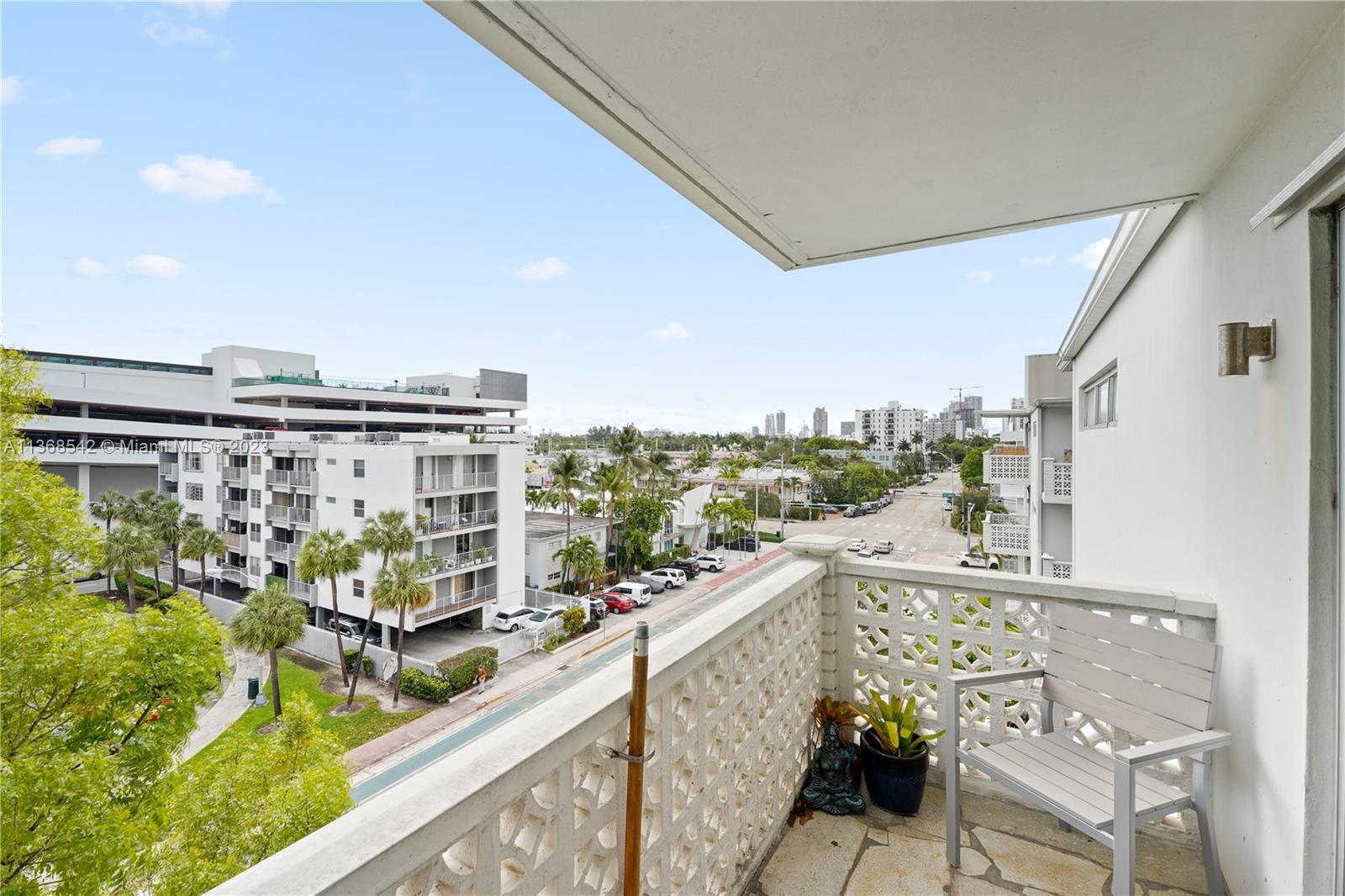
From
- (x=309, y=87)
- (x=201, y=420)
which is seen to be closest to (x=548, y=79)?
(x=309, y=87)

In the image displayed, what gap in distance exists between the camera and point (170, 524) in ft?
63.3

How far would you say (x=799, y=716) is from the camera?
2.27 m

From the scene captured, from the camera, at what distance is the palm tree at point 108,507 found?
60.3 feet

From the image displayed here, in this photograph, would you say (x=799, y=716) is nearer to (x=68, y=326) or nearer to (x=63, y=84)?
(x=63, y=84)

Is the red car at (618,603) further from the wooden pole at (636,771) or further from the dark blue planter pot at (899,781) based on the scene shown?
the wooden pole at (636,771)

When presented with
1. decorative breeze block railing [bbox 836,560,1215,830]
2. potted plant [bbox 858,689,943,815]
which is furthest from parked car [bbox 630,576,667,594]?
potted plant [bbox 858,689,943,815]

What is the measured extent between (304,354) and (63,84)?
23597 mm

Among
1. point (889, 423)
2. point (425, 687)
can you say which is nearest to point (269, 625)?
point (425, 687)

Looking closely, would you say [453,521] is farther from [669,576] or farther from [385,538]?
[669,576]

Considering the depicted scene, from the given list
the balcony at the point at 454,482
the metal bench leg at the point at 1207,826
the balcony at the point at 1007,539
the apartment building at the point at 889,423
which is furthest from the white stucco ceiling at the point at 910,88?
the apartment building at the point at 889,423

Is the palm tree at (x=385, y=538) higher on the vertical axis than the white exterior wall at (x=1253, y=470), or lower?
lower

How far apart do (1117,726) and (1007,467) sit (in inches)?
519

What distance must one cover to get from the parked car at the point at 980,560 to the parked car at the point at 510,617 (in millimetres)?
13410

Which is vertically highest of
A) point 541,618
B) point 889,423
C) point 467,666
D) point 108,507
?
point 889,423
